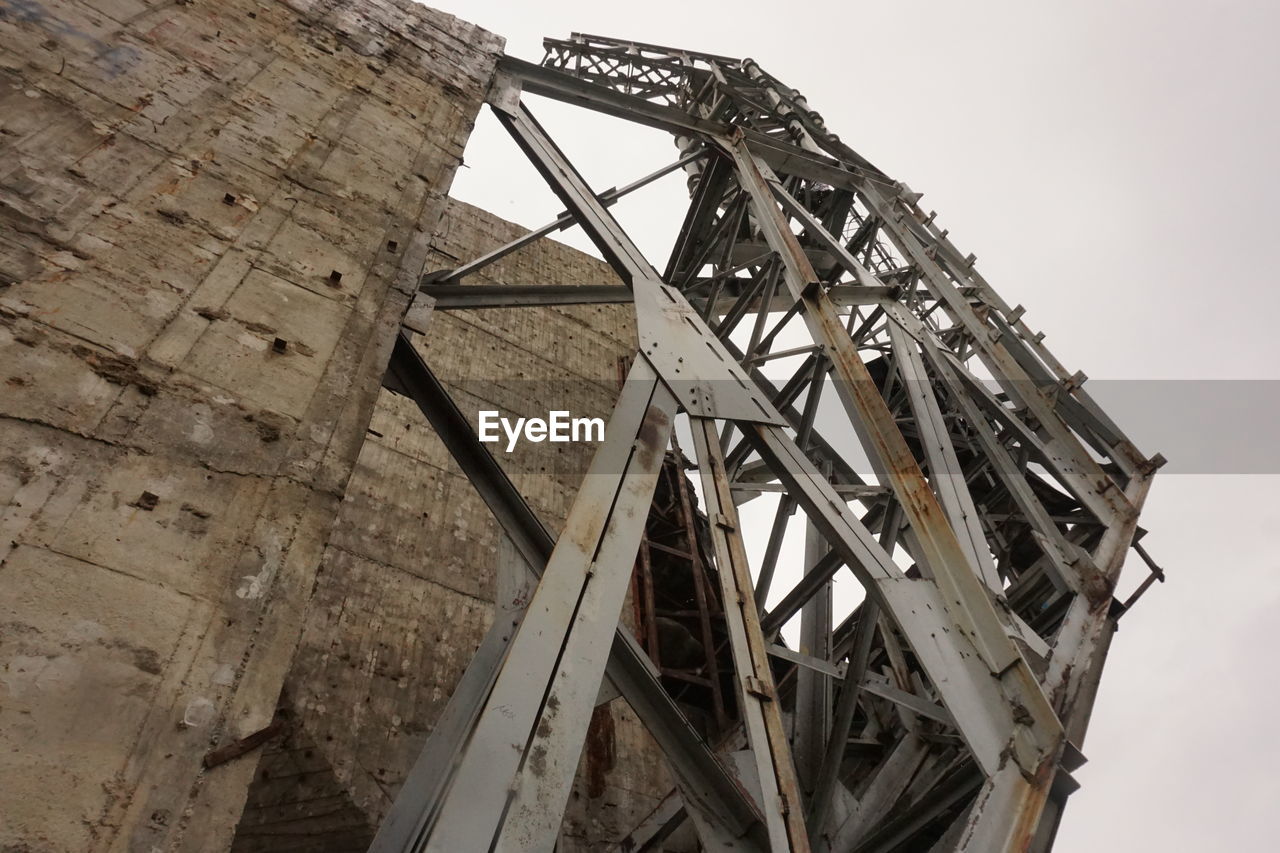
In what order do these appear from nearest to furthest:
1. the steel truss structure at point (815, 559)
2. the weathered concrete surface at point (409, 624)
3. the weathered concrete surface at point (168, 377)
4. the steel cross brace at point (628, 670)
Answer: the weathered concrete surface at point (168, 377) < the steel truss structure at point (815, 559) < the steel cross brace at point (628, 670) < the weathered concrete surface at point (409, 624)

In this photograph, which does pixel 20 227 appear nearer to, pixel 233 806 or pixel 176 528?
pixel 176 528

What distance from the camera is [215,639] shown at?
2299 millimetres

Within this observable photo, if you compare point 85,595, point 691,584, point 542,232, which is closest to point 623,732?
point 691,584

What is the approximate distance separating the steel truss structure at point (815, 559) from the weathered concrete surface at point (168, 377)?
691 millimetres

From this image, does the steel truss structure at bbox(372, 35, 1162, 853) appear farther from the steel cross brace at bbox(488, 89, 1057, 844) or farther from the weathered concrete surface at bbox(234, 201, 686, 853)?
the weathered concrete surface at bbox(234, 201, 686, 853)

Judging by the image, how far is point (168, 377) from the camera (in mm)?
2754

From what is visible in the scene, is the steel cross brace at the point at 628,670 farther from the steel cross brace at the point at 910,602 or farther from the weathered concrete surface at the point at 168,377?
the steel cross brace at the point at 910,602

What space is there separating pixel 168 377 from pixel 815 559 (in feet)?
14.5

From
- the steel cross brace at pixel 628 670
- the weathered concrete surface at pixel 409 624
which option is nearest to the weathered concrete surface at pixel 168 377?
Answer: the steel cross brace at pixel 628 670

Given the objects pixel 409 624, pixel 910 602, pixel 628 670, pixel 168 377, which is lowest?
pixel 409 624

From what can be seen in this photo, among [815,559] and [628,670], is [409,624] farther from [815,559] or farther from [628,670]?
[815,559]

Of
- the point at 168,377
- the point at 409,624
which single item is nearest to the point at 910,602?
the point at 168,377

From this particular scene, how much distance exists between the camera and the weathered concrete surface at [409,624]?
437 centimetres

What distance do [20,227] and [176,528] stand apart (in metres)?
1.47
